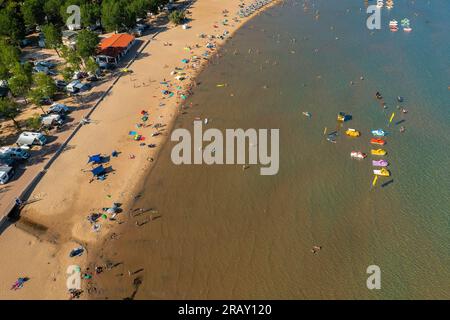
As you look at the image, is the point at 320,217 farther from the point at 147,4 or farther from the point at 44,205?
the point at 147,4

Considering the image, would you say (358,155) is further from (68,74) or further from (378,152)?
(68,74)

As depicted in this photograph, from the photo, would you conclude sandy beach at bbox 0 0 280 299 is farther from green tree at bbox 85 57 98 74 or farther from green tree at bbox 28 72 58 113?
green tree at bbox 28 72 58 113

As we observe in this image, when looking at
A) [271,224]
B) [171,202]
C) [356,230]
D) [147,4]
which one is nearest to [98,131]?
[171,202]

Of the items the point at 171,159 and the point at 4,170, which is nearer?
the point at 4,170

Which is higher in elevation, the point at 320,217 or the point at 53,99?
the point at 53,99

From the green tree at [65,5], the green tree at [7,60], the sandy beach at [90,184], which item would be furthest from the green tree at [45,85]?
the green tree at [65,5]

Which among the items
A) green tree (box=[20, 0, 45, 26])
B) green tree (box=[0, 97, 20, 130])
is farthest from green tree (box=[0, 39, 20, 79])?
green tree (box=[20, 0, 45, 26])
